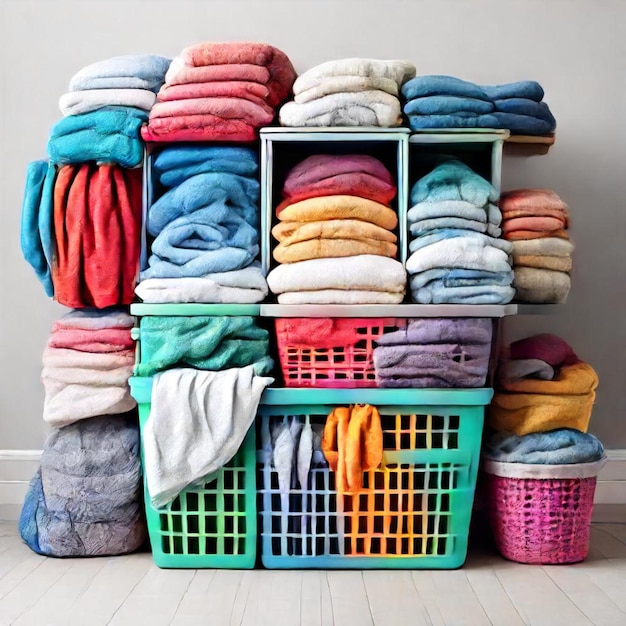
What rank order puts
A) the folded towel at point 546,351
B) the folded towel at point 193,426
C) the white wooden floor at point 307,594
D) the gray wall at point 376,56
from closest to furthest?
the white wooden floor at point 307,594
the folded towel at point 193,426
the folded towel at point 546,351
the gray wall at point 376,56

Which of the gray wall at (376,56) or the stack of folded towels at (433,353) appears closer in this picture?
the stack of folded towels at (433,353)

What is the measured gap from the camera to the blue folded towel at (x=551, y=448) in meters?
1.89

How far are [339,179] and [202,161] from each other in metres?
0.35

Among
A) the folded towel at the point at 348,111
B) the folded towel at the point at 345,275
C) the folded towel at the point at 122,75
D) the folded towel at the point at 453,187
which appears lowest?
the folded towel at the point at 345,275

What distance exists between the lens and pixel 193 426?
181cm

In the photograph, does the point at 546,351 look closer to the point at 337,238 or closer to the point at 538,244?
the point at 538,244

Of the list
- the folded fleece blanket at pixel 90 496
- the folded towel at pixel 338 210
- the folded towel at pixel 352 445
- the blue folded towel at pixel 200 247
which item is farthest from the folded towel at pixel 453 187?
the folded fleece blanket at pixel 90 496

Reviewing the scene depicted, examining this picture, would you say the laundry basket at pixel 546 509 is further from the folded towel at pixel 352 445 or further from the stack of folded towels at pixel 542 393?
the folded towel at pixel 352 445

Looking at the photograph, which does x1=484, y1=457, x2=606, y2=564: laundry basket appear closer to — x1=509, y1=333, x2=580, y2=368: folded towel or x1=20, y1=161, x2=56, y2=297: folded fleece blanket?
x1=509, y1=333, x2=580, y2=368: folded towel

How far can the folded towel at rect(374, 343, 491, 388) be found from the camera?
1.85 metres

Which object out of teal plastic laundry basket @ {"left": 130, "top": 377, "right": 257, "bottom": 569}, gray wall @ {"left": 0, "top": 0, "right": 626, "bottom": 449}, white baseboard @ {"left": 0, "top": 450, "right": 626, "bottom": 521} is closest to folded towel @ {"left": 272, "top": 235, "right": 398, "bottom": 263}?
teal plastic laundry basket @ {"left": 130, "top": 377, "right": 257, "bottom": 569}

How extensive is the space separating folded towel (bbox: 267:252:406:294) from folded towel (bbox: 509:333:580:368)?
414 mm

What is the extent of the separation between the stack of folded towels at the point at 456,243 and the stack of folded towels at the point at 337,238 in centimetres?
6

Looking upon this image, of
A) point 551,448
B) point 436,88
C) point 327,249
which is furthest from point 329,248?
point 551,448
